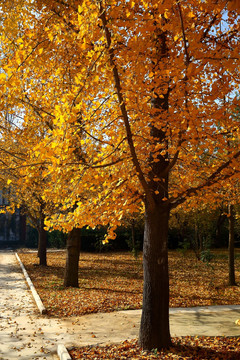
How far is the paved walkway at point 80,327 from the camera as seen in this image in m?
5.95

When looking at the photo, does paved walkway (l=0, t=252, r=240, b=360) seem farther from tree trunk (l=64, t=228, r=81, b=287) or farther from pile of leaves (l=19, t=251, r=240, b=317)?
tree trunk (l=64, t=228, r=81, b=287)

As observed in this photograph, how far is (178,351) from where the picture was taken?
18.0 feet

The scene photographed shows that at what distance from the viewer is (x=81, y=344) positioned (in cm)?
593

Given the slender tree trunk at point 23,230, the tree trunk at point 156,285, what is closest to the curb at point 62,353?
the tree trunk at point 156,285

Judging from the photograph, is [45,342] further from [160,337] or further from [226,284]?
[226,284]

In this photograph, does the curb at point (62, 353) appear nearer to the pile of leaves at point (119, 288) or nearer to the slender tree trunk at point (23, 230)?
the pile of leaves at point (119, 288)

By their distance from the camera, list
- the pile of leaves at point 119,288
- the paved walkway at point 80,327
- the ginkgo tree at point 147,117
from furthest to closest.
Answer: the pile of leaves at point 119,288 < the paved walkway at point 80,327 < the ginkgo tree at point 147,117

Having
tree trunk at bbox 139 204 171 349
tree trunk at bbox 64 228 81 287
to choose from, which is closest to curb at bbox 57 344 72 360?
tree trunk at bbox 139 204 171 349

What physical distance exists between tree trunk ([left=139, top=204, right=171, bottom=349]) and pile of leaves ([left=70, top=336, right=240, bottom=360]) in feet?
0.67

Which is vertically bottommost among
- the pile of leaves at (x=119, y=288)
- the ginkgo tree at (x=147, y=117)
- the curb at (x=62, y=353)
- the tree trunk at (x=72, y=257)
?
the pile of leaves at (x=119, y=288)

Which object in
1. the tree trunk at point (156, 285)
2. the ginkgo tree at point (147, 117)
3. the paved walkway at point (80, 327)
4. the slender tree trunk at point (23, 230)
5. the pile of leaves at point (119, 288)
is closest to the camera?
the ginkgo tree at point (147, 117)

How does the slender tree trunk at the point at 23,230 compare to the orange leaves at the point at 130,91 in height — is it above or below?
below

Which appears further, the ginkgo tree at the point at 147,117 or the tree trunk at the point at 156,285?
the tree trunk at the point at 156,285

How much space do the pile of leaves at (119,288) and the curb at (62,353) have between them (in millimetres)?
2383
